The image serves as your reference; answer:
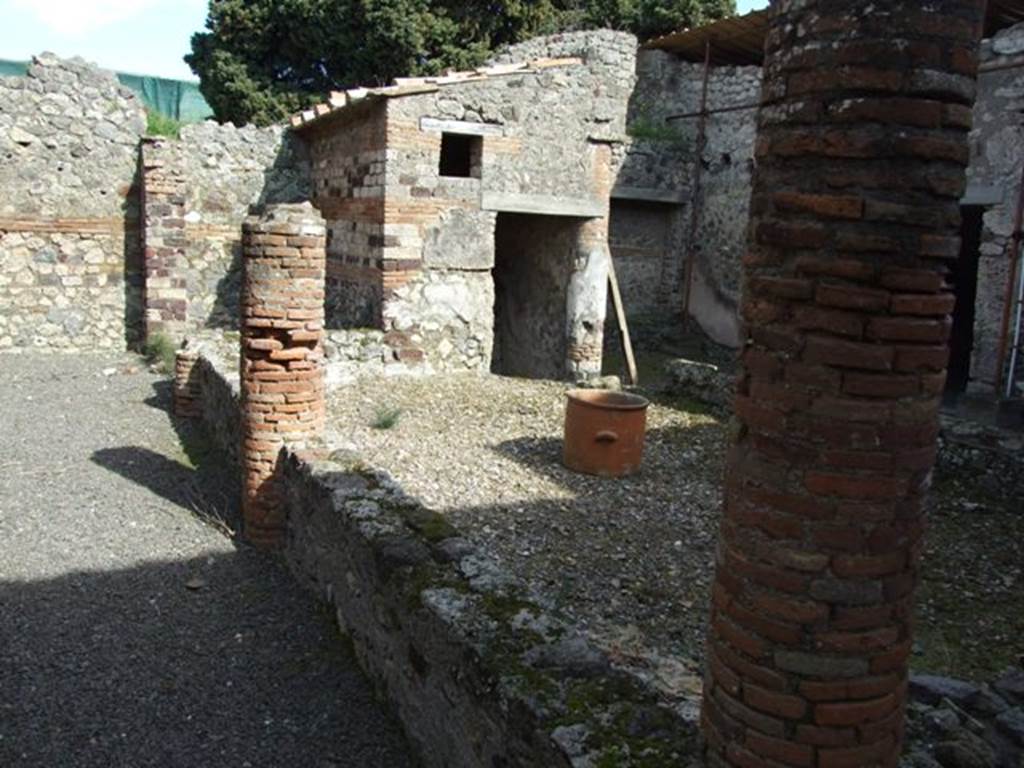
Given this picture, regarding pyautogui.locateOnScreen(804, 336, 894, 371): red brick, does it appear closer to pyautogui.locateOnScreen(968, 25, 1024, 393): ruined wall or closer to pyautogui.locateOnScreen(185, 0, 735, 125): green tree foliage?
pyautogui.locateOnScreen(968, 25, 1024, 393): ruined wall

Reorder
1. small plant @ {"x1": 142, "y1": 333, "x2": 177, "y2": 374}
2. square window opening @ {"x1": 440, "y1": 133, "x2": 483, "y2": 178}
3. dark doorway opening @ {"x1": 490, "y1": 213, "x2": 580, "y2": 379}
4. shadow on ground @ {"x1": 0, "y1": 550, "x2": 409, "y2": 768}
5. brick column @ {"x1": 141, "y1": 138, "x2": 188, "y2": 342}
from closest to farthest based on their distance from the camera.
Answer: shadow on ground @ {"x1": 0, "y1": 550, "x2": 409, "y2": 768}, square window opening @ {"x1": 440, "y1": 133, "x2": 483, "y2": 178}, small plant @ {"x1": 142, "y1": 333, "x2": 177, "y2": 374}, dark doorway opening @ {"x1": 490, "y1": 213, "x2": 580, "y2": 379}, brick column @ {"x1": 141, "y1": 138, "x2": 188, "y2": 342}

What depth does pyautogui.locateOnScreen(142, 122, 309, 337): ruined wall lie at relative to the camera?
12.8 meters

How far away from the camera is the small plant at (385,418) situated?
28.8 feet

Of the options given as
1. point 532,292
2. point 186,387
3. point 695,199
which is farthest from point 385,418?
point 695,199

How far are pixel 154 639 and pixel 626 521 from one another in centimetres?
335

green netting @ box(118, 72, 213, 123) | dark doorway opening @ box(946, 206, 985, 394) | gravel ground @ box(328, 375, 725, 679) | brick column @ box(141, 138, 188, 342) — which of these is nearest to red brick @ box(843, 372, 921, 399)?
gravel ground @ box(328, 375, 725, 679)

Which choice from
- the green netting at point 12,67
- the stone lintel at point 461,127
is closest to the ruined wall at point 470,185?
the stone lintel at point 461,127

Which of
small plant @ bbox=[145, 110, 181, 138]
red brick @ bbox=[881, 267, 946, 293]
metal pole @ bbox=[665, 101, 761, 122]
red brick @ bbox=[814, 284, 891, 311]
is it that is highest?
metal pole @ bbox=[665, 101, 761, 122]

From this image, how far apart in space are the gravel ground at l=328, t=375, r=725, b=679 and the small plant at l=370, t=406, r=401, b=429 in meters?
0.04

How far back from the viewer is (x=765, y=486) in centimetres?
232

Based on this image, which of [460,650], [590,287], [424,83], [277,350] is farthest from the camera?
[590,287]

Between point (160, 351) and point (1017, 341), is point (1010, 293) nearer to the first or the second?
point (1017, 341)

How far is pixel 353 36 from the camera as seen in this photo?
771 inches

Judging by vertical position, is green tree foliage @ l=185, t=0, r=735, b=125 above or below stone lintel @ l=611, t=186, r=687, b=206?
above
